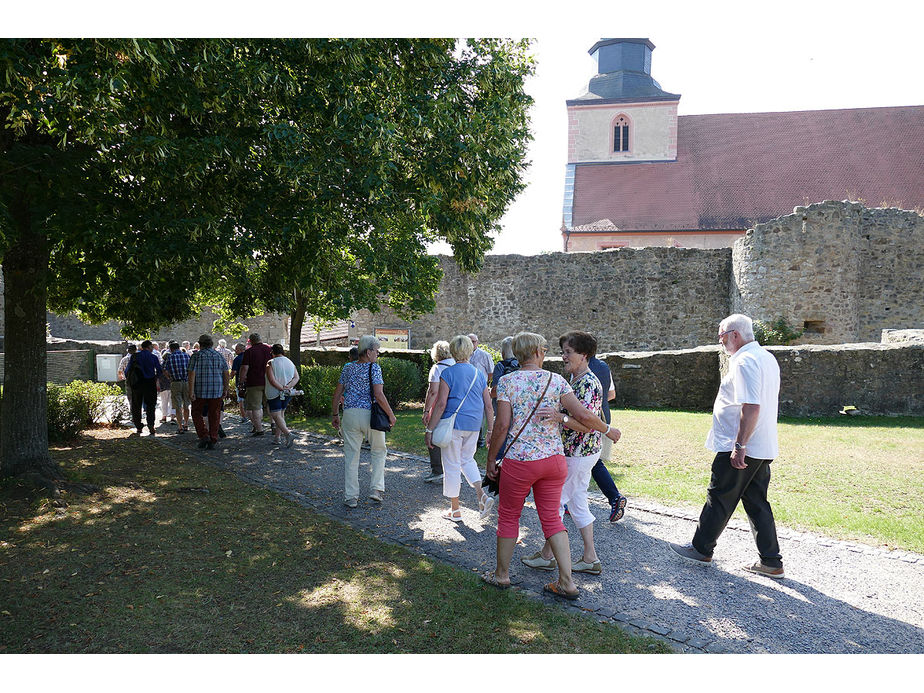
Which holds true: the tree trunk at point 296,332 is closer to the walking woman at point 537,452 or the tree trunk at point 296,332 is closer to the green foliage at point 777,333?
the walking woman at point 537,452

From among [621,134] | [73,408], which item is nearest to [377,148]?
[73,408]

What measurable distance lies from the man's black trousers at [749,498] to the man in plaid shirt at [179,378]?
9088 millimetres

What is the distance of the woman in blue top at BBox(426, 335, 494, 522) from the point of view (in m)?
5.57

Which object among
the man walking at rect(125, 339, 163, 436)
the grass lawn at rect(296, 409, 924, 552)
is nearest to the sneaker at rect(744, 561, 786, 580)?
the grass lawn at rect(296, 409, 924, 552)

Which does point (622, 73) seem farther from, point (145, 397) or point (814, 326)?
point (145, 397)

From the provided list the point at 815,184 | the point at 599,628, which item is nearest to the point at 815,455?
the point at 599,628

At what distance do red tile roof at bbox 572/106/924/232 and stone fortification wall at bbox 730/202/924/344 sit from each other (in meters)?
14.2

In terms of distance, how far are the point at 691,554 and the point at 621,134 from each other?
41215 millimetres

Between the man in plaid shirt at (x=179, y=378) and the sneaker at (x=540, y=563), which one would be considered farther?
the man in plaid shirt at (x=179, y=378)

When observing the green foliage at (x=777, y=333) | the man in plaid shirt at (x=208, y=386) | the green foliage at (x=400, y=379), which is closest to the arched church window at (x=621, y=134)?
the green foliage at (x=777, y=333)

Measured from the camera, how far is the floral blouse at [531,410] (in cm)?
Result: 379

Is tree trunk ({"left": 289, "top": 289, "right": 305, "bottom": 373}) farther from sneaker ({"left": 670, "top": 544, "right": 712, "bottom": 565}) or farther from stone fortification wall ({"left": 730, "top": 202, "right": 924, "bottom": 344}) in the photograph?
stone fortification wall ({"left": 730, "top": 202, "right": 924, "bottom": 344})

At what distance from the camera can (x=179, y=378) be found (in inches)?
421

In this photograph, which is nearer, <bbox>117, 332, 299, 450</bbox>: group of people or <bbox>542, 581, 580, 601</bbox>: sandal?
<bbox>542, 581, 580, 601</bbox>: sandal
